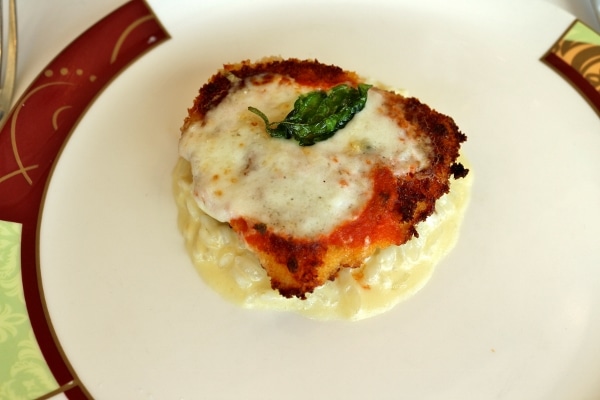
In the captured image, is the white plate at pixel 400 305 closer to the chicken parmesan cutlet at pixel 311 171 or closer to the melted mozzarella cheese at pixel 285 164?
the chicken parmesan cutlet at pixel 311 171

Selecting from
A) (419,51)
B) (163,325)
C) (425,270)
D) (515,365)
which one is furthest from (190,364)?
(419,51)

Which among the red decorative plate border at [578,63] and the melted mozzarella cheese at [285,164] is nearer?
the melted mozzarella cheese at [285,164]

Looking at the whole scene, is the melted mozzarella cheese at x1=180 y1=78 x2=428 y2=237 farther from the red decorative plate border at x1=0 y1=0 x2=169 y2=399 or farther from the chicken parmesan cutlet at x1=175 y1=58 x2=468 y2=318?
the red decorative plate border at x1=0 y1=0 x2=169 y2=399

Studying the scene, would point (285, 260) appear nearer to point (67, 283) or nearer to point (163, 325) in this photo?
point (163, 325)

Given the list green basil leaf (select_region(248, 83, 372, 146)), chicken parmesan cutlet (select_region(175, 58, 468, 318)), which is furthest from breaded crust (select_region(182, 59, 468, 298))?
green basil leaf (select_region(248, 83, 372, 146))

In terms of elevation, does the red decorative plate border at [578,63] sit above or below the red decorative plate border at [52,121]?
below

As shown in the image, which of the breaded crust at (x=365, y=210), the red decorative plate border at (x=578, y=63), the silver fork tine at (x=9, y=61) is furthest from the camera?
the red decorative plate border at (x=578, y=63)

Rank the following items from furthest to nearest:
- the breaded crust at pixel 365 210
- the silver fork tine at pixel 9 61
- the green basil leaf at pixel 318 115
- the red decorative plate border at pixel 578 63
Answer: the red decorative plate border at pixel 578 63 → the silver fork tine at pixel 9 61 → the green basil leaf at pixel 318 115 → the breaded crust at pixel 365 210

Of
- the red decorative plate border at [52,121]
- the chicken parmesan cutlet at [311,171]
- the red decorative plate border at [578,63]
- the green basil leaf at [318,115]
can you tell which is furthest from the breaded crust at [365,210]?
the red decorative plate border at [578,63]
